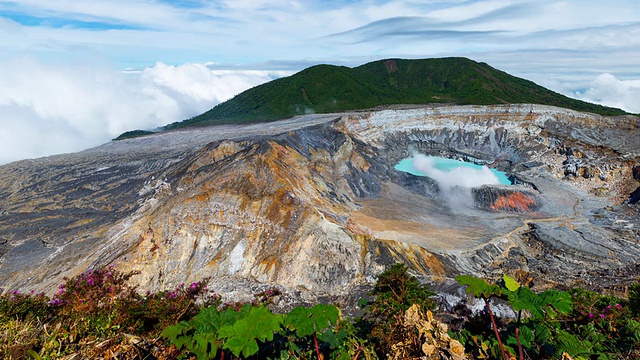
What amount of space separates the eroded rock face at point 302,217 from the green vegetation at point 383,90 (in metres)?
67.7

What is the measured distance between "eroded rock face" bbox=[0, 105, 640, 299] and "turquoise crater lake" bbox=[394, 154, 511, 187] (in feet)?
12.4

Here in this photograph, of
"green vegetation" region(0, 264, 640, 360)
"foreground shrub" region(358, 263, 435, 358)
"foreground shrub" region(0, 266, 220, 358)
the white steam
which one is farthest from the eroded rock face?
"green vegetation" region(0, 264, 640, 360)

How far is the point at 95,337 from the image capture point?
20.1 feet

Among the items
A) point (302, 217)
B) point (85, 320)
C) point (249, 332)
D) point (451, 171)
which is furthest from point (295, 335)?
point (451, 171)

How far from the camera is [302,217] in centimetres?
3034

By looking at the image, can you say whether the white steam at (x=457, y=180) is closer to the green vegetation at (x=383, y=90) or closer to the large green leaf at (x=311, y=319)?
the large green leaf at (x=311, y=319)

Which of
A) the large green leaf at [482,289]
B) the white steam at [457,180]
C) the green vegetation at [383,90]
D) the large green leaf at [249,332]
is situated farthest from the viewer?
the green vegetation at [383,90]

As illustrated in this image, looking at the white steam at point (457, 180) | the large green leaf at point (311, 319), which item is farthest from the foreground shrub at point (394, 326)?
the white steam at point (457, 180)

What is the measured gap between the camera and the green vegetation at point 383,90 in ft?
440

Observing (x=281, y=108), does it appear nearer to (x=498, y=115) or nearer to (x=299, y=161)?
(x=498, y=115)

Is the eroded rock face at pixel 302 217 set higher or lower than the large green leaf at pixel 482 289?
lower

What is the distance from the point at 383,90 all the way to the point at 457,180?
102m

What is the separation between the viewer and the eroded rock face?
27844 mm

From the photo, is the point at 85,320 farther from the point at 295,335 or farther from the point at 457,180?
the point at 457,180
